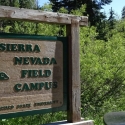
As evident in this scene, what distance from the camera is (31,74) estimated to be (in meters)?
3.58

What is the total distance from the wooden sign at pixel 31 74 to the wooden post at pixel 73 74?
0.09m

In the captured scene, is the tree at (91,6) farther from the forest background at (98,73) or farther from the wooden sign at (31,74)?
the wooden sign at (31,74)

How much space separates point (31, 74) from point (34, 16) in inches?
24.6

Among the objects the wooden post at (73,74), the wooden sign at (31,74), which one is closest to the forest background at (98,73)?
the wooden post at (73,74)

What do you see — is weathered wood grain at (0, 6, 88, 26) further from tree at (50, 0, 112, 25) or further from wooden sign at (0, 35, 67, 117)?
tree at (50, 0, 112, 25)

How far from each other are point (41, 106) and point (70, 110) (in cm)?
40

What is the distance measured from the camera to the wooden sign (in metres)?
3.41

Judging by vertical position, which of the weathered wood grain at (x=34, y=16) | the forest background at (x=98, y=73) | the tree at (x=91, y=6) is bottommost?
the forest background at (x=98, y=73)

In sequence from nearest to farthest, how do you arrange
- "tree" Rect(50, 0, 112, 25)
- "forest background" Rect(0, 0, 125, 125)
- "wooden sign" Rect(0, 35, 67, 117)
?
"wooden sign" Rect(0, 35, 67, 117) < "forest background" Rect(0, 0, 125, 125) < "tree" Rect(50, 0, 112, 25)

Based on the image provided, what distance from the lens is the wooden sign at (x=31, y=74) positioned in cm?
341

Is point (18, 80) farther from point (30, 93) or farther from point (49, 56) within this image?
point (49, 56)

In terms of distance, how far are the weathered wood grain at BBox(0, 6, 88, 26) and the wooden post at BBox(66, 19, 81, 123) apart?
4.8 inches

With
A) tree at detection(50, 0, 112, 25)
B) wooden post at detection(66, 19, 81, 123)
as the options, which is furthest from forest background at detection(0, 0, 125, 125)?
tree at detection(50, 0, 112, 25)

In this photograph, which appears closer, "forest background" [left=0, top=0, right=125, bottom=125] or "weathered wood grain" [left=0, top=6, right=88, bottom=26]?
Result: "weathered wood grain" [left=0, top=6, right=88, bottom=26]
